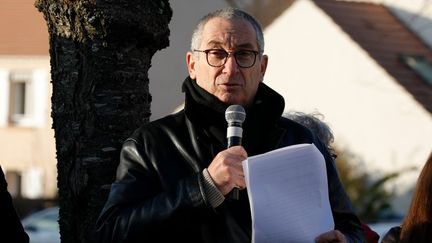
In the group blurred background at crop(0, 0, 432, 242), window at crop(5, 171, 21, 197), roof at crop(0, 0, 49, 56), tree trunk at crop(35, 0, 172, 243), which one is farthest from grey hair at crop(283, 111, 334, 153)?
window at crop(5, 171, 21, 197)

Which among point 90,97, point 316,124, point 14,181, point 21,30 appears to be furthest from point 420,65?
point 90,97

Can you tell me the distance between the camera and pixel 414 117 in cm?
2856

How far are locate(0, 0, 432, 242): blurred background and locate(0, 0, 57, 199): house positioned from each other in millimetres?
494

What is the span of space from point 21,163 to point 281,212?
1334 inches

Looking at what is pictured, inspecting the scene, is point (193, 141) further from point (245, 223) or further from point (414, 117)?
point (414, 117)

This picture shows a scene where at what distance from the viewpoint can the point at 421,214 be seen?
17.3ft

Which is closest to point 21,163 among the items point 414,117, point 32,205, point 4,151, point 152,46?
point 4,151

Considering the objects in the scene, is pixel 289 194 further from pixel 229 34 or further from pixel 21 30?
pixel 21 30

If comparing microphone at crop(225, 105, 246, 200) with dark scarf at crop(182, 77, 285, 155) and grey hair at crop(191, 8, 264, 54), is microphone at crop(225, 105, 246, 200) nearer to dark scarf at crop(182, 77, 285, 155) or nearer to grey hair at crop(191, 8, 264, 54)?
dark scarf at crop(182, 77, 285, 155)

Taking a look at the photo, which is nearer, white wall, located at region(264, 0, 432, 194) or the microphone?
the microphone

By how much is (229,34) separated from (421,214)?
1.35 m

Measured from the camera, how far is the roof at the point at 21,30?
36.7m

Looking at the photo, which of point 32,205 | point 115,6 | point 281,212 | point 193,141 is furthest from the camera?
point 32,205

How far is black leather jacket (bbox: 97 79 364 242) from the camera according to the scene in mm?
Result: 4266
